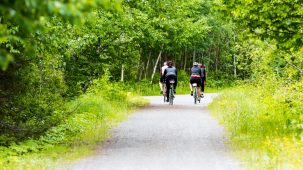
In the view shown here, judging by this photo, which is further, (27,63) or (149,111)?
(149,111)

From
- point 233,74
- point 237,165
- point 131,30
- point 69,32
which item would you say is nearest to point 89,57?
point 131,30

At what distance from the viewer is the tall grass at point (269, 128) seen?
8961mm

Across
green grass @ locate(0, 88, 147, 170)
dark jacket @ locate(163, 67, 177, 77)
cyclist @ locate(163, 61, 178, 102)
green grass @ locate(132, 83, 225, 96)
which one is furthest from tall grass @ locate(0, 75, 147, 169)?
green grass @ locate(132, 83, 225, 96)

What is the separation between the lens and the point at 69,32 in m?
13.8

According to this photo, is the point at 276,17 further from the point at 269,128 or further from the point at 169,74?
the point at 169,74

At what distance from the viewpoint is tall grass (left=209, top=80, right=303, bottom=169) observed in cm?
896

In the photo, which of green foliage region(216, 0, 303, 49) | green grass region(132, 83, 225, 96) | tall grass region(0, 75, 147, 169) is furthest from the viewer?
green grass region(132, 83, 225, 96)

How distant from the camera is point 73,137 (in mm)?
13453

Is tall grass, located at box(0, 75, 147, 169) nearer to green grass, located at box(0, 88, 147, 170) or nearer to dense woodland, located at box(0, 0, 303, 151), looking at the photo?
green grass, located at box(0, 88, 147, 170)

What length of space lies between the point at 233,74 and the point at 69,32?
148 ft

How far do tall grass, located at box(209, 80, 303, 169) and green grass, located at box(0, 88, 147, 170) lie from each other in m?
3.42

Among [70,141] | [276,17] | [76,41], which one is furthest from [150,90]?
[276,17]

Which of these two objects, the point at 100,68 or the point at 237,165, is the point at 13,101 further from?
the point at 100,68

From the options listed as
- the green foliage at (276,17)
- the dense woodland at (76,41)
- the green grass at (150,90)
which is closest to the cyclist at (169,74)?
the dense woodland at (76,41)
